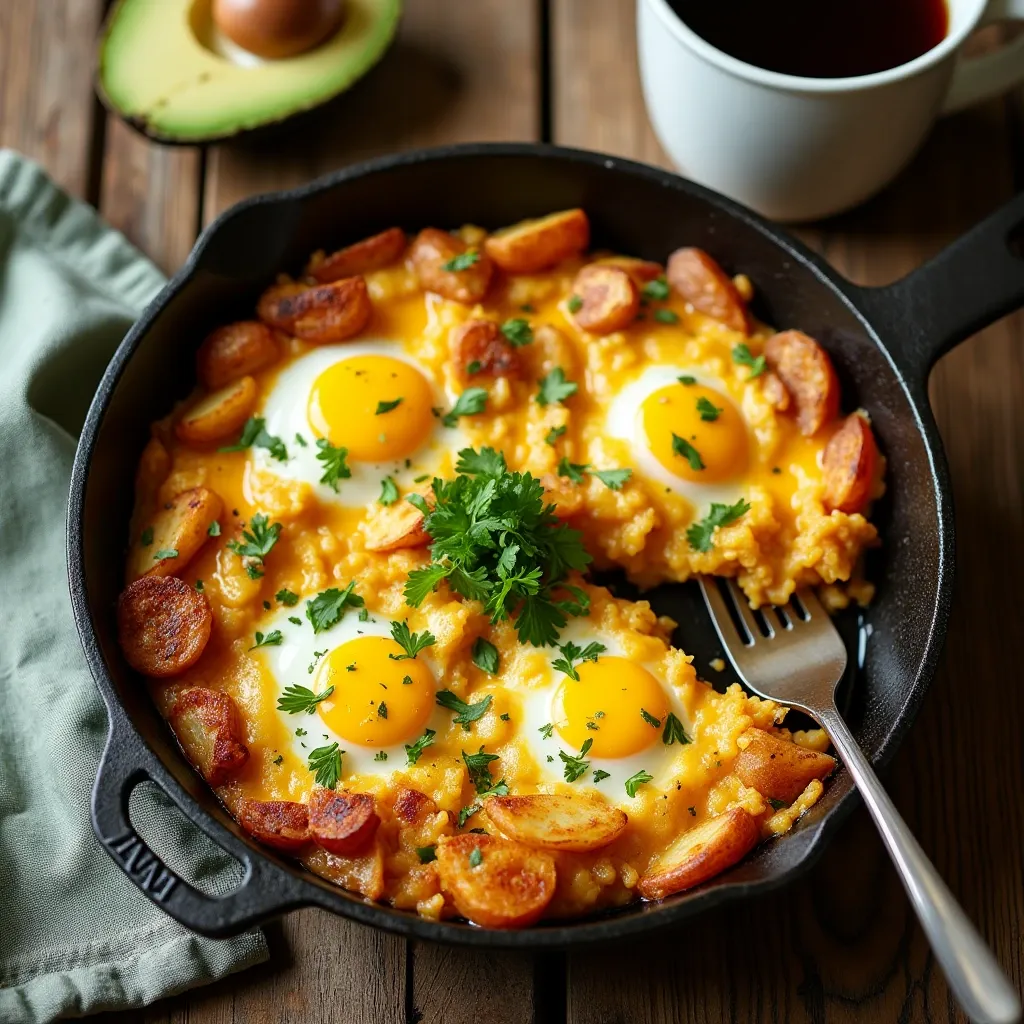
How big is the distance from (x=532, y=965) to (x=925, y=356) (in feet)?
6.68

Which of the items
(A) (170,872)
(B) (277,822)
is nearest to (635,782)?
(B) (277,822)

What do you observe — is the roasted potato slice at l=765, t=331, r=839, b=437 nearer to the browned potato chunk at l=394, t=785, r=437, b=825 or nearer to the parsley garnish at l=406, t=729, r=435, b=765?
the parsley garnish at l=406, t=729, r=435, b=765

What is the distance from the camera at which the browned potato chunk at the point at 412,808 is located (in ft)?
10.2

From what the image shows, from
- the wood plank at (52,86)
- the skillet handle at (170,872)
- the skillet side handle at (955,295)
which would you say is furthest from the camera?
the wood plank at (52,86)

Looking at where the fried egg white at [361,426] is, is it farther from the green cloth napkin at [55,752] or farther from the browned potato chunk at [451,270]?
the green cloth napkin at [55,752]

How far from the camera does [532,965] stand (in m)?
3.38

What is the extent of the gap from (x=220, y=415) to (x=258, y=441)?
13 cm

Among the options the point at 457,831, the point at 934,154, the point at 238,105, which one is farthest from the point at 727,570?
the point at 238,105

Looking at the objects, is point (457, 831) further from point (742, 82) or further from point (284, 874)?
point (742, 82)

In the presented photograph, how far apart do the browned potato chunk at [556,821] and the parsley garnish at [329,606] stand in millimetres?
651

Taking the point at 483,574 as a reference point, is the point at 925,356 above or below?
above

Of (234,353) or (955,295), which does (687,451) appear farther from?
(234,353)

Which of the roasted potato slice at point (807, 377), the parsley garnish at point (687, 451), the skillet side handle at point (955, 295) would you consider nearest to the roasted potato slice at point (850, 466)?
the roasted potato slice at point (807, 377)

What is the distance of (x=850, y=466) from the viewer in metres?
3.44
